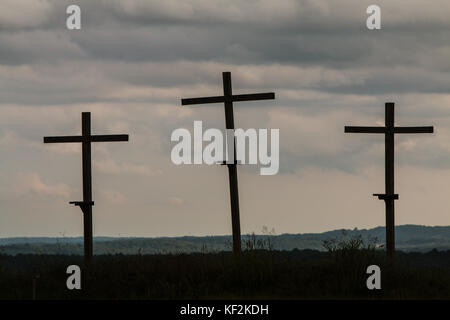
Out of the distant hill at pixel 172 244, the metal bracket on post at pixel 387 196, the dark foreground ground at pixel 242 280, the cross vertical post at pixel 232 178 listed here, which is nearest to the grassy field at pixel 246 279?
the dark foreground ground at pixel 242 280

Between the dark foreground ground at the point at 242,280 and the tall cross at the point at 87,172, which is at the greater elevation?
the tall cross at the point at 87,172

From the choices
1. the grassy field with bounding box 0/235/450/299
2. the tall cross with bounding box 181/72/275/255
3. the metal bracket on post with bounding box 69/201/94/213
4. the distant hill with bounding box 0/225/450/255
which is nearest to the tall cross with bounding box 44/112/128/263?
the metal bracket on post with bounding box 69/201/94/213

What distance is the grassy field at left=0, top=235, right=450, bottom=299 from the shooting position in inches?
1003

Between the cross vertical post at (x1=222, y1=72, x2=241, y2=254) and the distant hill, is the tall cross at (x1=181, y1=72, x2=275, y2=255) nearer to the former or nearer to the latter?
the cross vertical post at (x1=222, y1=72, x2=241, y2=254)

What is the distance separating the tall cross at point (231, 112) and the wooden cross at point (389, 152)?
9.15 ft

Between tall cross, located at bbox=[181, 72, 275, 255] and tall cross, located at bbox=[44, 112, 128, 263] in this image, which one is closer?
tall cross, located at bbox=[181, 72, 275, 255]

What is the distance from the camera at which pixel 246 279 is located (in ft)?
85.8

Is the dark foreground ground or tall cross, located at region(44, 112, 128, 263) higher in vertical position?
tall cross, located at region(44, 112, 128, 263)

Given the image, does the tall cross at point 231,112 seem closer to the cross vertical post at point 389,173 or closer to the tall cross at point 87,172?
the tall cross at point 87,172

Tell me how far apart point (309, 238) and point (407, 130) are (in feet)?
389

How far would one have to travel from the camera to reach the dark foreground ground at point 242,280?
83.5 feet

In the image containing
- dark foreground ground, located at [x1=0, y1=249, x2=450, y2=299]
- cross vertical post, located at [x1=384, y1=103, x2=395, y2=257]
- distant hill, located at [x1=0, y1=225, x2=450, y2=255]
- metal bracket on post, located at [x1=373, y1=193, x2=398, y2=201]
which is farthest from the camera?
distant hill, located at [x1=0, y1=225, x2=450, y2=255]
